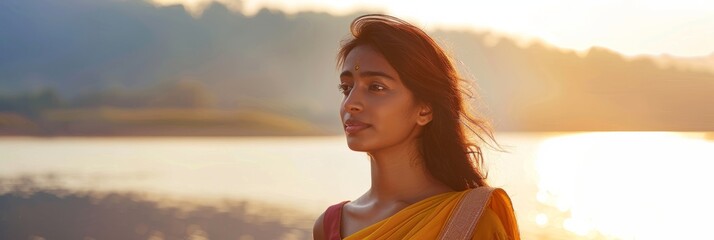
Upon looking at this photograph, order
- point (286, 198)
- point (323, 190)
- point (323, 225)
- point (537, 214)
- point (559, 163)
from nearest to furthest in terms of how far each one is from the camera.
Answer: point (323, 225), point (537, 214), point (286, 198), point (323, 190), point (559, 163)

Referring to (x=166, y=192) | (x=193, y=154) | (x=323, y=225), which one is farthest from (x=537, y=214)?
(x=193, y=154)

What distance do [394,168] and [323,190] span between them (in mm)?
15215

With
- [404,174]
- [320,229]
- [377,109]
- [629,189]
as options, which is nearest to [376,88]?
[377,109]

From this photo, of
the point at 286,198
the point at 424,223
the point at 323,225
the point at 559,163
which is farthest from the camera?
the point at 559,163

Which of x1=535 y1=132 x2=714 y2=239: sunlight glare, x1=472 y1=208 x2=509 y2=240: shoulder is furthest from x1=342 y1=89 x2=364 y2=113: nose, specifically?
x1=535 y1=132 x2=714 y2=239: sunlight glare

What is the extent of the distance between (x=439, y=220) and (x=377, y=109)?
0.31 m

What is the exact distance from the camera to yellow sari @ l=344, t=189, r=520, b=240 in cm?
259

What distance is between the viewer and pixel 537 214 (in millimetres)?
13641

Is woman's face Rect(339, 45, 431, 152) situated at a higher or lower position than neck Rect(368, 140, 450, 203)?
higher

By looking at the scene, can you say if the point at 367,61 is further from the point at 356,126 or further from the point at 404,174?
the point at 404,174

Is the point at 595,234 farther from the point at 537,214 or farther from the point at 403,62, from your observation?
the point at 403,62

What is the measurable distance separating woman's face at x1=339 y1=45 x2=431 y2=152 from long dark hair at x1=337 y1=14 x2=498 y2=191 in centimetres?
3

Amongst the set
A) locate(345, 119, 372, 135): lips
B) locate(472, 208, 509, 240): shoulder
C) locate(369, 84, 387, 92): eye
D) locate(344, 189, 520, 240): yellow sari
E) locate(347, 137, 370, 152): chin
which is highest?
locate(369, 84, 387, 92): eye

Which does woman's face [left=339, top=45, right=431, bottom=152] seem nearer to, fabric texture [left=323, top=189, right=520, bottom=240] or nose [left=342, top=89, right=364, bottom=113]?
nose [left=342, top=89, right=364, bottom=113]
